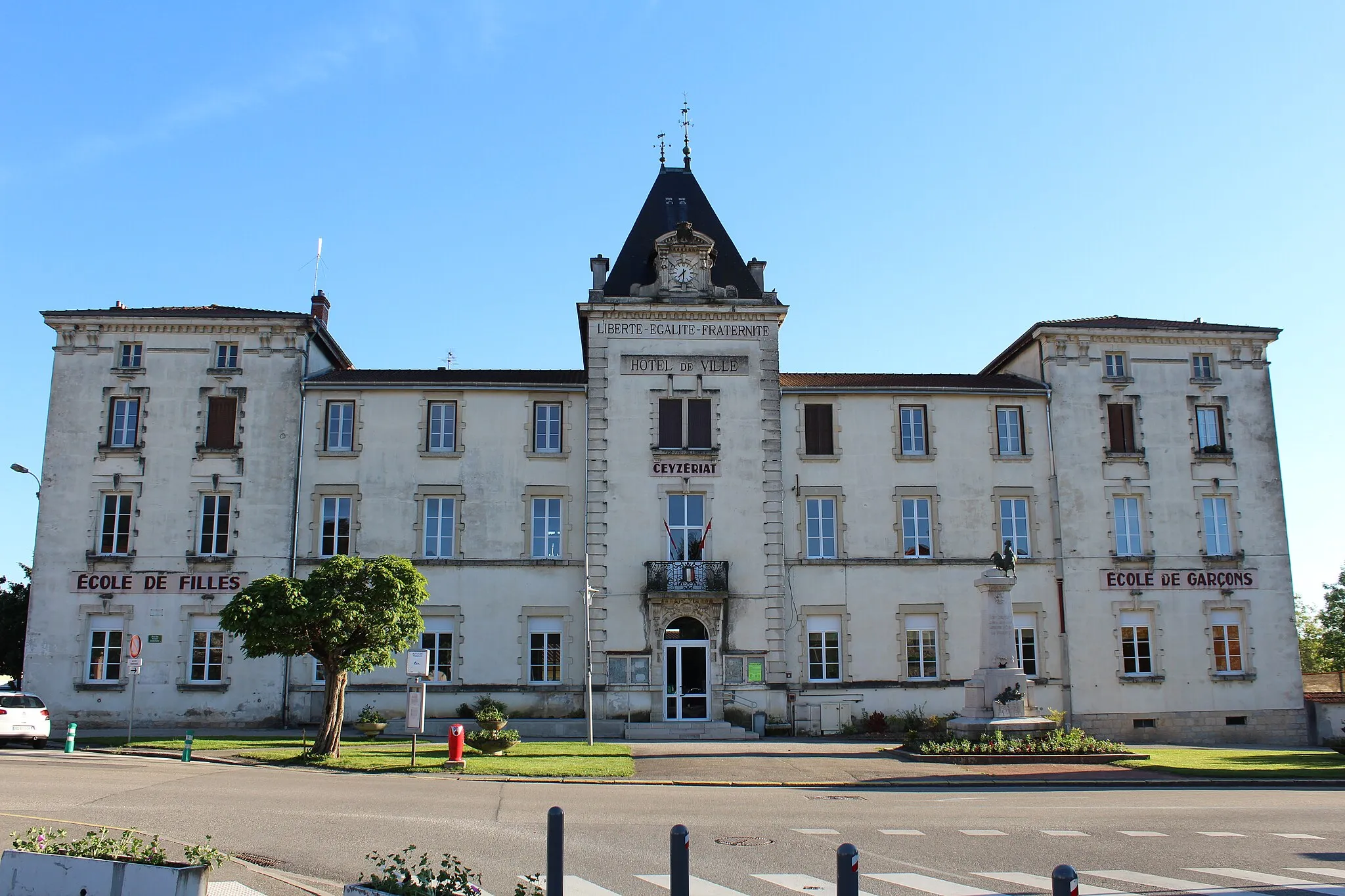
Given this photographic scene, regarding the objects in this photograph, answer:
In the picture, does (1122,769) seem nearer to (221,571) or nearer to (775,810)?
(775,810)

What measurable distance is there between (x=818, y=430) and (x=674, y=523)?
533cm

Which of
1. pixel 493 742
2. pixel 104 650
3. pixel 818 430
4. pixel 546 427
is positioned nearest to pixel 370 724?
pixel 493 742

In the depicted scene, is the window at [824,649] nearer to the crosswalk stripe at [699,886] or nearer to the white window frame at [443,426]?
the white window frame at [443,426]

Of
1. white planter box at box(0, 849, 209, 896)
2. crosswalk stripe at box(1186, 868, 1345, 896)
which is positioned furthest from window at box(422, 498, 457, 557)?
crosswalk stripe at box(1186, 868, 1345, 896)

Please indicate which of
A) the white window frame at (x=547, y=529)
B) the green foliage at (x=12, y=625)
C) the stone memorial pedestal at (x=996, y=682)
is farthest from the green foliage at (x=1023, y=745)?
the green foliage at (x=12, y=625)

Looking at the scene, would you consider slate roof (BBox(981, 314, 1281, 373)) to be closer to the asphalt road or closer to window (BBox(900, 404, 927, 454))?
window (BBox(900, 404, 927, 454))

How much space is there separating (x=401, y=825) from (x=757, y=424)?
2039cm

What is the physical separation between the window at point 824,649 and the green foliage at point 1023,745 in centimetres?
780

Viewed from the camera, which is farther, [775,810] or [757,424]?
[757,424]

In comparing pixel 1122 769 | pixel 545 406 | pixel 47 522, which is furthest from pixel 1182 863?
pixel 47 522

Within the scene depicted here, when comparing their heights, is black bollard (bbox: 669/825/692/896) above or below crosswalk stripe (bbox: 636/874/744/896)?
above

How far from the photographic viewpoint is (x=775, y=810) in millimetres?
15180

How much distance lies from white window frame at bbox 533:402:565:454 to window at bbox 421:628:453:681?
586 cm

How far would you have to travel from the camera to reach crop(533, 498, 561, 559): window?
31.1 meters
